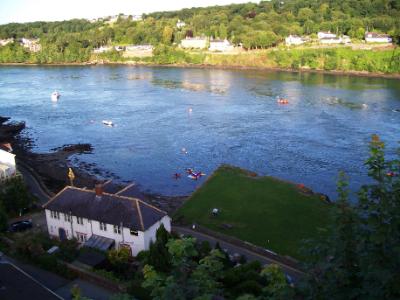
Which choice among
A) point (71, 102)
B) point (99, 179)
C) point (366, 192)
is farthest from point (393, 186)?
A: point (71, 102)

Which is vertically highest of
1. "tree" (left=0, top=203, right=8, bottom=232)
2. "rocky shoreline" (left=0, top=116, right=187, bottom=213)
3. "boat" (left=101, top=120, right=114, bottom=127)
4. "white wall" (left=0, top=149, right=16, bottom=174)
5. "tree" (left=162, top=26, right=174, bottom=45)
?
"tree" (left=162, top=26, right=174, bottom=45)

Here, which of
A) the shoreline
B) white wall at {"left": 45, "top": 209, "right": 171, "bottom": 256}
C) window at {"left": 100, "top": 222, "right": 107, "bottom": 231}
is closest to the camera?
white wall at {"left": 45, "top": 209, "right": 171, "bottom": 256}

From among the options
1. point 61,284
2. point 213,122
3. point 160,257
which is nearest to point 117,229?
point 61,284

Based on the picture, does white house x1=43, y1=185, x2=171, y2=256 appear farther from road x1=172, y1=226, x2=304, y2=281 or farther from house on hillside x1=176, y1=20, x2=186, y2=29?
house on hillside x1=176, y1=20, x2=186, y2=29

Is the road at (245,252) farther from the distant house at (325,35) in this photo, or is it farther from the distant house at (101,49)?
the distant house at (101,49)

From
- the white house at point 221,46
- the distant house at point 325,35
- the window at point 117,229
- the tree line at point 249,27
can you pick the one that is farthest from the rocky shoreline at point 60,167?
the distant house at point 325,35

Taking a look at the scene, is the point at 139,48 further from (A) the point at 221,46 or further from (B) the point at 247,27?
(B) the point at 247,27

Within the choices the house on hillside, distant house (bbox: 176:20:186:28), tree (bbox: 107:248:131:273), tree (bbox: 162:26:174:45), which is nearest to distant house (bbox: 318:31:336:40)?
tree (bbox: 162:26:174:45)
